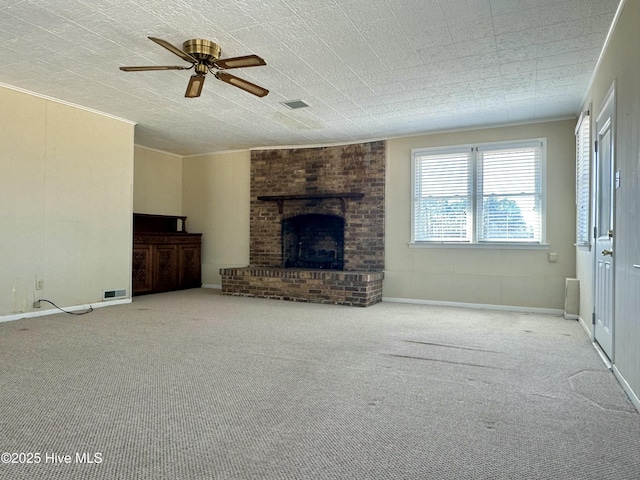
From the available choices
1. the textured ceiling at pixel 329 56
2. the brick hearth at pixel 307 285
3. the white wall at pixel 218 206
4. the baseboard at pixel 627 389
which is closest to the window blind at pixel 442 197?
→ the textured ceiling at pixel 329 56

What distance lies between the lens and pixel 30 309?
489cm

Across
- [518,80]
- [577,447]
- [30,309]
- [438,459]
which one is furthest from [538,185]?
[30,309]

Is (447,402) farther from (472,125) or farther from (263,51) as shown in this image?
(472,125)

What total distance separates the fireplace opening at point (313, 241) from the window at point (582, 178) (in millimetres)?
3366

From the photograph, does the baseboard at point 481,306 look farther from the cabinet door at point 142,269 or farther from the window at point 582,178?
the cabinet door at point 142,269

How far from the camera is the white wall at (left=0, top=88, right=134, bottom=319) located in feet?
15.4

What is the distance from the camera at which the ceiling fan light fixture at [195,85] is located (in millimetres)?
3637

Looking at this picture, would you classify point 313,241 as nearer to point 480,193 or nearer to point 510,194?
point 480,193

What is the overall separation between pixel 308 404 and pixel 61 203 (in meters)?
4.42

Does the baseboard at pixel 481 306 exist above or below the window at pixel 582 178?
below

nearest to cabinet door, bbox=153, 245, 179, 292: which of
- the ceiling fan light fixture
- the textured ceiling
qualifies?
the textured ceiling

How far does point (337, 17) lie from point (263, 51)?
0.83 meters

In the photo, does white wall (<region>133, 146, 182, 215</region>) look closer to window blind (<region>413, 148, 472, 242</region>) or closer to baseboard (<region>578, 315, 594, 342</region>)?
window blind (<region>413, 148, 472, 242</region>)

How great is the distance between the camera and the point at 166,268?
7.26m
